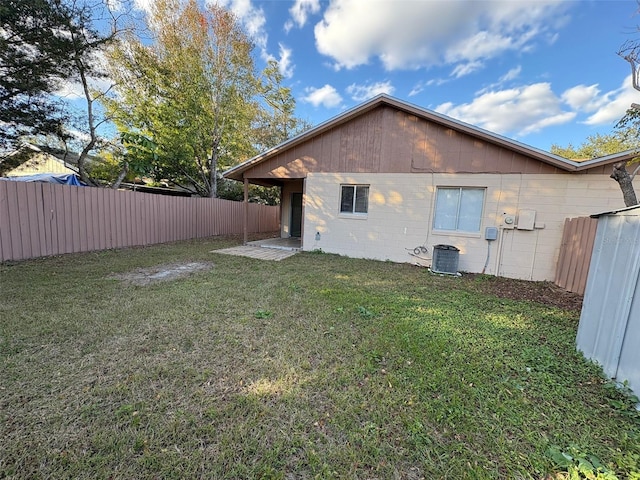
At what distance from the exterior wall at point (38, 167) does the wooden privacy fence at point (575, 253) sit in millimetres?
17202

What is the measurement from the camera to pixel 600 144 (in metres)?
19.0

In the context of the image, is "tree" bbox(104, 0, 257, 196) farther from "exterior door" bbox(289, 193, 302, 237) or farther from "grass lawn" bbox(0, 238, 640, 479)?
"grass lawn" bbox(0, 238, 640, 479)

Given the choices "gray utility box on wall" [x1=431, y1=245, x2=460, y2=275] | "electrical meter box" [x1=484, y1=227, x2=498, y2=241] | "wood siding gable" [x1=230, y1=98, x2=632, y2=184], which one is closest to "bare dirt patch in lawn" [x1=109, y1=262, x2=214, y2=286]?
"wood siding gable" [x1=230, y1=98, x2=632, y2=184]

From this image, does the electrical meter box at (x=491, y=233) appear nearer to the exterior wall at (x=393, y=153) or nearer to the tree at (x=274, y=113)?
the exterior wall at (x=393, y=153)

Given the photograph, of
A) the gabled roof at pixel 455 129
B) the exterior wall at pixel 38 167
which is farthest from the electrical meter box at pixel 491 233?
the exterior wall at pixel 38 167

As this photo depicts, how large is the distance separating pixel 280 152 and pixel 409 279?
18.9 ft

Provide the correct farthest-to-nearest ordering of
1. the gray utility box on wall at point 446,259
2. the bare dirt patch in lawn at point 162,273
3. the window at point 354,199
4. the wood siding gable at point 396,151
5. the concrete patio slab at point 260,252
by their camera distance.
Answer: the window at point 354,199
the concrete patio slab at point 260,252
the gray utility box on wall at point 446,259
the wood siding gable at point 396,151
the bare dirt patch in lawn at point 162,273

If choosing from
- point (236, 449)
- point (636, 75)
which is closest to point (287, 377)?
point (236, 449)

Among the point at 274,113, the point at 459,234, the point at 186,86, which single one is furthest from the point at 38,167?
the point at 459,234

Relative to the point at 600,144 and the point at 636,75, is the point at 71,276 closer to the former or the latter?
the point at 636,75

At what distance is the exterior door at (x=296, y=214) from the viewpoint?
479 inches

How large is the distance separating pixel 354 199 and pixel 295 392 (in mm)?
6537

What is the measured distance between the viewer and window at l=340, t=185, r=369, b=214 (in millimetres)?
7867

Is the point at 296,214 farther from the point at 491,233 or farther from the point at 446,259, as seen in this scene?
the point at 491,233
